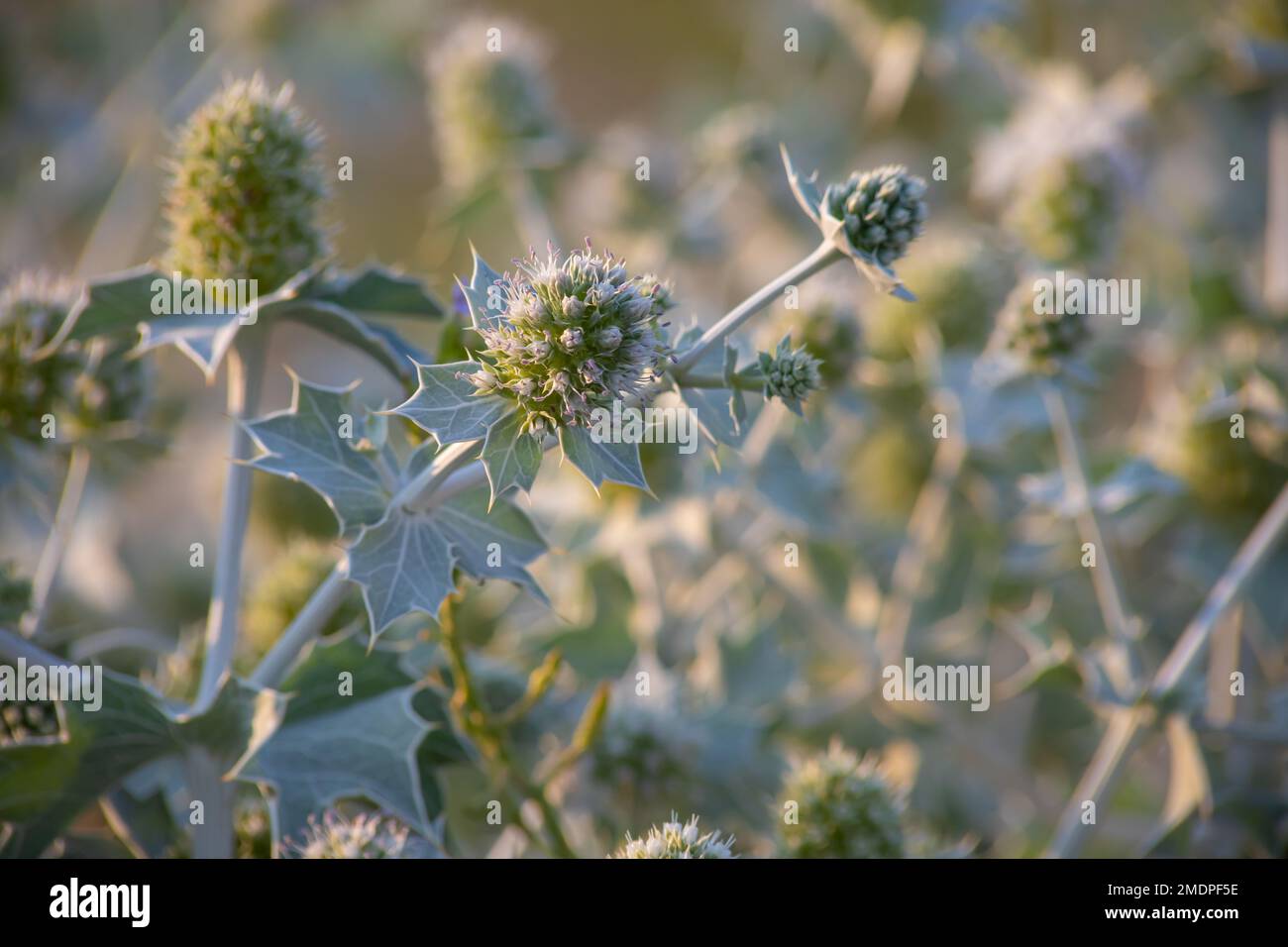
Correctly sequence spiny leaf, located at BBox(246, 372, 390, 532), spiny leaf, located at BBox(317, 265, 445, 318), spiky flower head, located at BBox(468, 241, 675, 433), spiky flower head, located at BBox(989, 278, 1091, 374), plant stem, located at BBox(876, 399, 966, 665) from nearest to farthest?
spiky flower head, located at BBox(468, 241, 675, 433), spiny leaf, located at BBox(246, 372, 390, 532), spiny leaf, located at BBox(317, 265, 445, 318), spiky flower head, located at BBox(989, 278, 1091, 374), plant stem, located at BBox(876, 399, 966, 665)

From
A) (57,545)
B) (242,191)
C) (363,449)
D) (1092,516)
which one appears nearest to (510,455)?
(363,449)

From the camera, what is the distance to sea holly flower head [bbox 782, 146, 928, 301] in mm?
750

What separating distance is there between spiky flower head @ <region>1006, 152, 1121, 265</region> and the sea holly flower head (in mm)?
814

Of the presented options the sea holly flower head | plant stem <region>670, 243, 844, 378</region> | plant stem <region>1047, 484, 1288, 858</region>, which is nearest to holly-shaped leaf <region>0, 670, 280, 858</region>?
plant stem <region>670, 243, 844, 378</region>

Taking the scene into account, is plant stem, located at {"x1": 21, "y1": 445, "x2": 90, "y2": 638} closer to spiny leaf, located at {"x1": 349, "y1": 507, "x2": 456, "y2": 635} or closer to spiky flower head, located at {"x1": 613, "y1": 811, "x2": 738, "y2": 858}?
spiny leaf, located at {"x1": 349, "y1": 507, "x2": 456, "y2": 635}

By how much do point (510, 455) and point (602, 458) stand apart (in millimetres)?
64

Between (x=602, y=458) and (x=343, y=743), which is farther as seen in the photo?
(x=343, y=743)

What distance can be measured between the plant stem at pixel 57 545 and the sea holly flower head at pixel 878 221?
2.58ft

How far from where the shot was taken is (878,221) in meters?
0.76

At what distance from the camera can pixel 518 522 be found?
2.87 feet

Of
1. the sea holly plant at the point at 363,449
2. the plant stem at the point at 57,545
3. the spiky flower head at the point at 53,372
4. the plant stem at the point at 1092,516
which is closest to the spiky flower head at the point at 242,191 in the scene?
the sea holly plant at the point at 363,449

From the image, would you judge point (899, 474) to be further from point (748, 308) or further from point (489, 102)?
point (748, 308)
